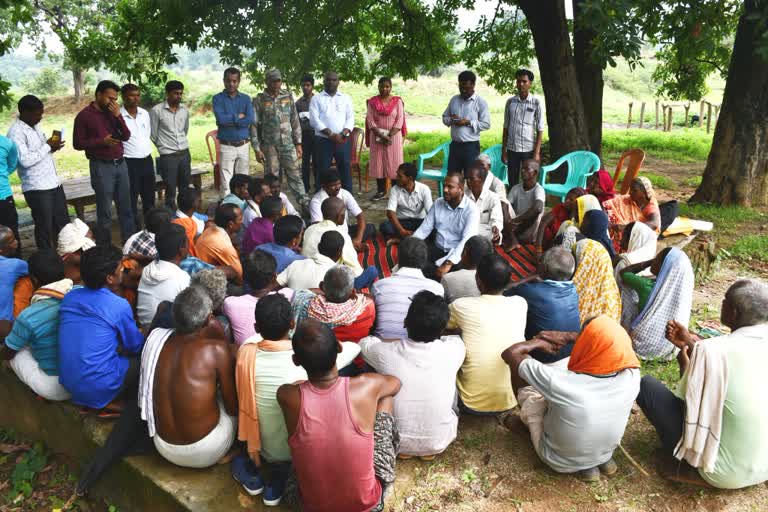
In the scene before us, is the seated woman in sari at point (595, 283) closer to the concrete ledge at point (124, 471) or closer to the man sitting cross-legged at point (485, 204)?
the man sitting cross-legged at point (485, 204)

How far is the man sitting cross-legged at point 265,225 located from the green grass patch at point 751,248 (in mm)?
5112

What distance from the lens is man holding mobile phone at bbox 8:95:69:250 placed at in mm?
5730

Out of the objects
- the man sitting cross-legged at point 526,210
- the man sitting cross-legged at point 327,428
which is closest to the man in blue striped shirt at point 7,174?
the man sitting cross-legged at point 327,428

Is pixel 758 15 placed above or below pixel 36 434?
above

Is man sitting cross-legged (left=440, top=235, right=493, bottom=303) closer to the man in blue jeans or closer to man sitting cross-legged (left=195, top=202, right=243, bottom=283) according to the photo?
man sitting cross-legged (left=195, top=202, right=243, bottom=283)

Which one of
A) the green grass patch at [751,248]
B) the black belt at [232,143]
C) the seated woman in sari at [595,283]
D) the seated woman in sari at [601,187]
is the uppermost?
the black belt at [232,143]

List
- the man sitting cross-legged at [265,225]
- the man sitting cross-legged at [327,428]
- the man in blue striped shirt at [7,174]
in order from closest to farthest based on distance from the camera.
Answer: the man sitting cross-legged at [327,428]
the man sitting cross-legged at [265,225]
the man in blue striped shirt at [7,174]

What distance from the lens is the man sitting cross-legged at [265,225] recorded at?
17.1ft

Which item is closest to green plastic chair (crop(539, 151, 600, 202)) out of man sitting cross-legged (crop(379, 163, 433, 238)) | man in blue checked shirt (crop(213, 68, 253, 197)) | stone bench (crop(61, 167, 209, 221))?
man sitting cross-legged (crop(379, 163, 433, 238))

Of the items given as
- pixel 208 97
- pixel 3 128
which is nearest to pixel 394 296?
pixel 3 128

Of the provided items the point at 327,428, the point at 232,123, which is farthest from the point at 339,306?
the point at 232,123

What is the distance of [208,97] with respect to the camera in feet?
91.9

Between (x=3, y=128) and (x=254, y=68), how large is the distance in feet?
56.6

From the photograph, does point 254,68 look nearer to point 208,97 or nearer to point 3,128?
point 3,128
